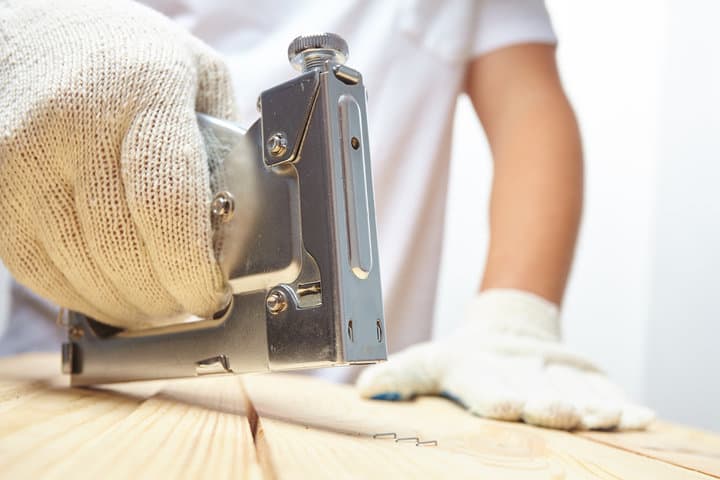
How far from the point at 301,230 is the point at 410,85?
96cm

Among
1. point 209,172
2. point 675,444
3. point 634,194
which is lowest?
point 675,444

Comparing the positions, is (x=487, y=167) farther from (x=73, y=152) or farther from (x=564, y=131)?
(x=73, y=152)

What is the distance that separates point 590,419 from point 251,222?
1.11 ft

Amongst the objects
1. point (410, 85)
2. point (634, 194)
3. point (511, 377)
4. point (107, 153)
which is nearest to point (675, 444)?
point (511, 377)

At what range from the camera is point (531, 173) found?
3.71 feet

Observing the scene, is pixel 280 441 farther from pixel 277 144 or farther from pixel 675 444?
pixel 675 444

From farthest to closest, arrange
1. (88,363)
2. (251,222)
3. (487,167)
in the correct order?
(487,167), (88,363), (251,222)

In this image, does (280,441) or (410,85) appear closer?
(280,441)

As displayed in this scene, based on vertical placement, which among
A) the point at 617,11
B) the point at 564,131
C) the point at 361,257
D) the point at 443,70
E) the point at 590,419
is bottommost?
the point at 590,419

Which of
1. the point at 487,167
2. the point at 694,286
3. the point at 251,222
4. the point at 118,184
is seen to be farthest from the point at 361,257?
the point at 487,167

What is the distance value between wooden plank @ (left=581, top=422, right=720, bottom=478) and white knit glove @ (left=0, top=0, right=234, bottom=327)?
0.33 m

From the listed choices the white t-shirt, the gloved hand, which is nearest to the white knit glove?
the gloved hand

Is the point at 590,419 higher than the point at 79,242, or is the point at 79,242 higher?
the point at 79,242

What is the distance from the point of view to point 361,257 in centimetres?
46
